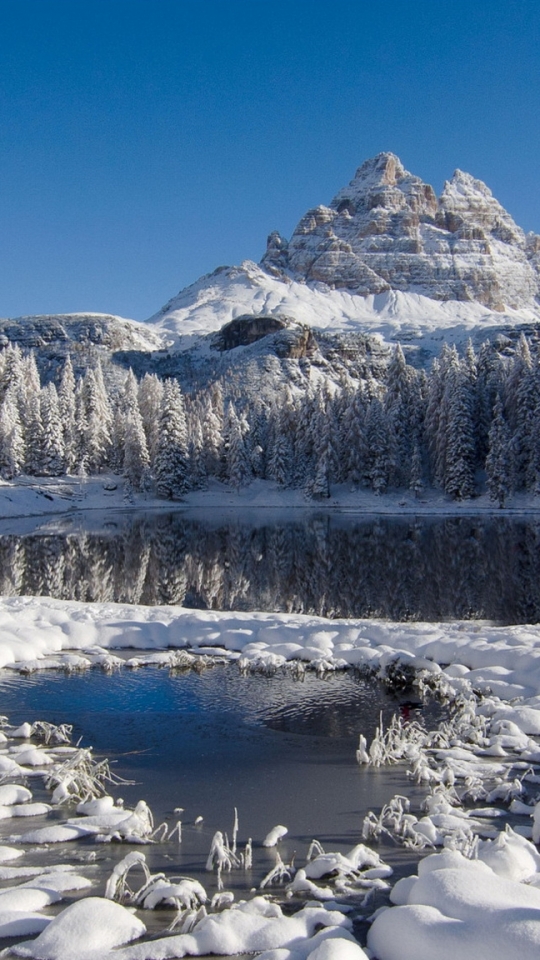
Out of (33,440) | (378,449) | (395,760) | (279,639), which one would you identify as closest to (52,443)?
(33,440)

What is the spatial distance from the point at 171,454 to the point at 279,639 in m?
59.7

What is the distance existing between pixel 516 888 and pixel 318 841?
251cm

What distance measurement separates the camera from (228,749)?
429 inches

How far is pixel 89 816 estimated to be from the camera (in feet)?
28.0

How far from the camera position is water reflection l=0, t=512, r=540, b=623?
24422 millimetres

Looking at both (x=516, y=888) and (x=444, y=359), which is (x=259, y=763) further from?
(x=444, y=359)

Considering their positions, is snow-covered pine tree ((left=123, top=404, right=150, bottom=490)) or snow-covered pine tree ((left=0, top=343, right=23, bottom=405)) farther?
snow-covered pine tree ((left=0, top=343, right=23, bottom=405))

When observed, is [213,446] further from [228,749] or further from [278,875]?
[278,875]

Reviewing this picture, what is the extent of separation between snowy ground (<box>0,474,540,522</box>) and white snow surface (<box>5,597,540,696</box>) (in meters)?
43.9

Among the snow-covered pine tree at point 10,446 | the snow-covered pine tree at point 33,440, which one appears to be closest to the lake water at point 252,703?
the snow-covered pine tree at point 10,446

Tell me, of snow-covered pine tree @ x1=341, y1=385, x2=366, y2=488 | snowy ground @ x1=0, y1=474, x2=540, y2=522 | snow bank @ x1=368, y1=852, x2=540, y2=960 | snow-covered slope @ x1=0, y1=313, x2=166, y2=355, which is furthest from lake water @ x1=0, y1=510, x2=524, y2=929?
snow-covered slope @ x1=0, y1=313, x2=166, y2=355

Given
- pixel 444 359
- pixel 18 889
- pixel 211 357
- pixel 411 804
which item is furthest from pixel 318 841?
pixel 211 357

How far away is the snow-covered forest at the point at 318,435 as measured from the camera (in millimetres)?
64875

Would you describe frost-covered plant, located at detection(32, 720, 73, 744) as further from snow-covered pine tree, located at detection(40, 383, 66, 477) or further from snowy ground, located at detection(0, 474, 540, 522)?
snow-covered pine tree, located at detection(40, 383, 66, 477)
